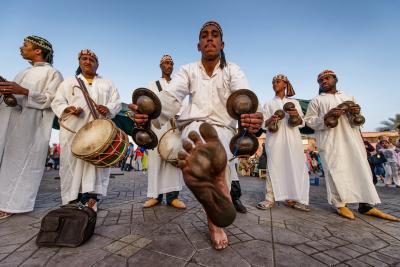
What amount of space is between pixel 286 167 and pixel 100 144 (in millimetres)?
2815

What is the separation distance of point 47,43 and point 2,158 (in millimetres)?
1764

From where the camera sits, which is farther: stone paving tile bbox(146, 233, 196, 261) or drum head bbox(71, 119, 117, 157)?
drum head bbox(71, 119, 117, 157)

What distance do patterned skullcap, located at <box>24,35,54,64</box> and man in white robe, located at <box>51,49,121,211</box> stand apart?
520 millimetres

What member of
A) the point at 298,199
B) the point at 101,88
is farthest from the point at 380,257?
the point at 101,88

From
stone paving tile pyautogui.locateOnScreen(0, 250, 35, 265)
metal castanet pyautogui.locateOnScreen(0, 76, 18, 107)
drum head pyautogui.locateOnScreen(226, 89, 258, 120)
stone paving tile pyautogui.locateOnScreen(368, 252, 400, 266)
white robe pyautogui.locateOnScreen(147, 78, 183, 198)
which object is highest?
metal castanet pyautogui.locateOnScreen(0, 76, 18, 107)

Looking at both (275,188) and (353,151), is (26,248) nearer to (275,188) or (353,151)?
(275,188)

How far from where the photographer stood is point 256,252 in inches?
72.1

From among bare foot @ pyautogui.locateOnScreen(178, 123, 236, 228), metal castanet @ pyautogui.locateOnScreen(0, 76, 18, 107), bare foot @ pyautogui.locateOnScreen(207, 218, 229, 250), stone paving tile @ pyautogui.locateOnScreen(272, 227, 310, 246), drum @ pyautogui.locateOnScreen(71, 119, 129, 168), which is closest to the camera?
bare foot @ pyautogui.locateOnScreen(178, 123, 236, 228)

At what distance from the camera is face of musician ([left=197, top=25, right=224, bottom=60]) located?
2.25m

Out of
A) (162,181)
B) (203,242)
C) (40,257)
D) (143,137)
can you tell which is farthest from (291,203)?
(40,257)

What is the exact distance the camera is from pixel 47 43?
3.40 metres

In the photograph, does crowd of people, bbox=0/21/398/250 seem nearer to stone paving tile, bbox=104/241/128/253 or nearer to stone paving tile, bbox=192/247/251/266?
stone paving tile, bbox=192/247/251/266

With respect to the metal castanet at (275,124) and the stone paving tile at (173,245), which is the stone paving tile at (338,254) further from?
the metal castanet at (275,124)

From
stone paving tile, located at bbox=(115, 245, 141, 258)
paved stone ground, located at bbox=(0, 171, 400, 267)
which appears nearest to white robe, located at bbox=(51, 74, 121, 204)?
paved stone ground, located at bbox=(0, 171, 400, 267)
